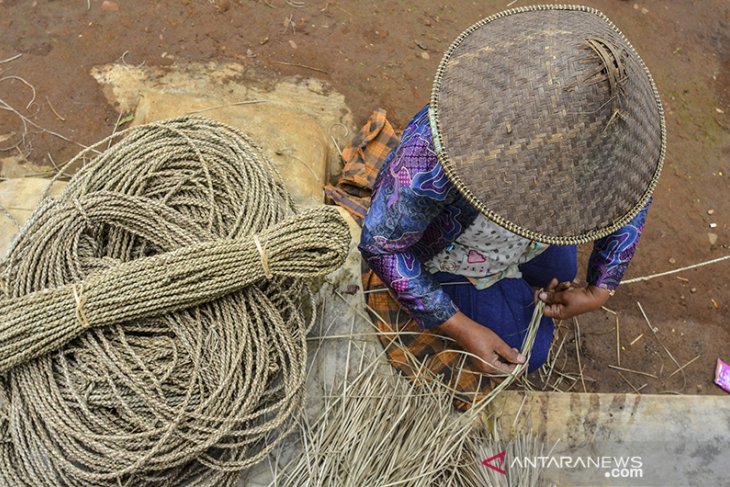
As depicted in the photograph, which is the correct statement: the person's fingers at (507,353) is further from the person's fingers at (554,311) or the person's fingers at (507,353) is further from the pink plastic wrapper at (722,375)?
the pink plastic wrapper at (722,375)

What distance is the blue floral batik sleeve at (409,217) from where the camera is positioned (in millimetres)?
1350

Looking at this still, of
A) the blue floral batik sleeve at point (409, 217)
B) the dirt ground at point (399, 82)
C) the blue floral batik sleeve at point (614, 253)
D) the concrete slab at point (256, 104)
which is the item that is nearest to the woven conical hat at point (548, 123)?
the blue floral batik sleeve at point (409, 217)

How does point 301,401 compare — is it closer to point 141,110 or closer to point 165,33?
point 141,110

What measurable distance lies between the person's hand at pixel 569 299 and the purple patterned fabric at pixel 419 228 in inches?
1.4

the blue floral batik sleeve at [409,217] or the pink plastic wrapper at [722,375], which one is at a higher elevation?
the blue floral batik sleeve at [409,217]

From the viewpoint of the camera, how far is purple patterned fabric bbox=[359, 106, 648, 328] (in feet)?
4.45

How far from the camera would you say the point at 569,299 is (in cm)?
182

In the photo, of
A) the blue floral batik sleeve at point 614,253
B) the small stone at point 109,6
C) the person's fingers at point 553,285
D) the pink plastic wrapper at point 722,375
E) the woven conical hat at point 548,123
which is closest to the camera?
the woven conical hat at point 548,123

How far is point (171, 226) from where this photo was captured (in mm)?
1537

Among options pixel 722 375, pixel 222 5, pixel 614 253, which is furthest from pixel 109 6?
pixel 722 375

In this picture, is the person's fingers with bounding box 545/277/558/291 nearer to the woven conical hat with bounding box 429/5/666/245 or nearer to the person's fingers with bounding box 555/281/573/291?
the person's fingers with bounding box 555/281/573/291

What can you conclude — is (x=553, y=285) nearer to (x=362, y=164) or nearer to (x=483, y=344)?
(x=483, y=344)

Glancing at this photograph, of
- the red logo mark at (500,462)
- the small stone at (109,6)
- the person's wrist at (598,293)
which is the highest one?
the person's wrist at (598,293)

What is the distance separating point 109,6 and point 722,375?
3.44 metres
